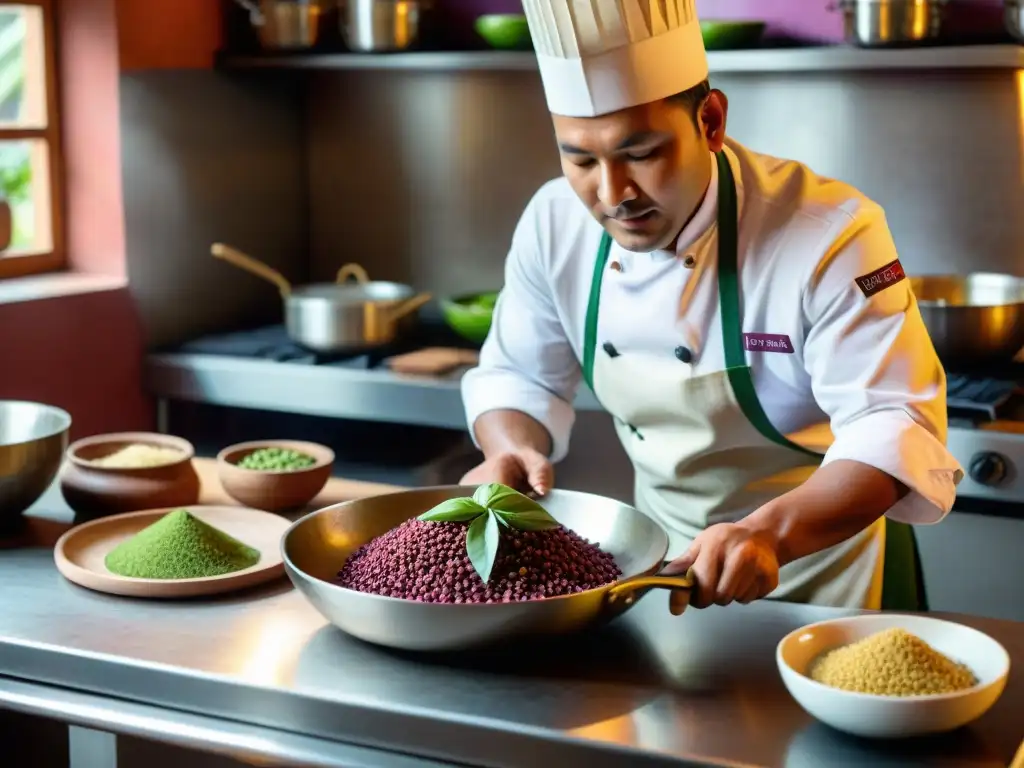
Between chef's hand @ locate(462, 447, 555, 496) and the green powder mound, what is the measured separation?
317mm

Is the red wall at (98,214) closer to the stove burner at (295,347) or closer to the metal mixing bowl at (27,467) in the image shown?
the stove burner at (295,347)

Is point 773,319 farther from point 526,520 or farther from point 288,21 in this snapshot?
point 288,21

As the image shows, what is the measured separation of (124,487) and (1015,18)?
6.56 feet

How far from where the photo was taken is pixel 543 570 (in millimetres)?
1489

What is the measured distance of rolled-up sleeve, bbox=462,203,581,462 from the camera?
2131 mm

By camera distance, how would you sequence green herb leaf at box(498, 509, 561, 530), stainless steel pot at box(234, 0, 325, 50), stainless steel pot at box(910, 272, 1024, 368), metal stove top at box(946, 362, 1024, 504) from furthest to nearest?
stainless steel pot at box(234, 0, 325, 50) < stainless steel pot at box(910, 272, 1024, 368) < metal stove top at box(946, 362, 1024, 504) < green herb leaf at box(498, 509, 561, 530)

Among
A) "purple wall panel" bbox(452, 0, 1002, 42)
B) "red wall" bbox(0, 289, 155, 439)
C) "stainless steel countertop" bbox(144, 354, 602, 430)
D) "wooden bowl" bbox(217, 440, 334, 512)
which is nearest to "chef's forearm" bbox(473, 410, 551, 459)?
"wooden bowl" bbox(217, 440, 334, 512)

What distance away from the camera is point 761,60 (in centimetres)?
295

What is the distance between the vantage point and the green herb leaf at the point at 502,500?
5.01 ft

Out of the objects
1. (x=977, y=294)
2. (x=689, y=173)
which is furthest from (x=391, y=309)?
(x=689, y=173)

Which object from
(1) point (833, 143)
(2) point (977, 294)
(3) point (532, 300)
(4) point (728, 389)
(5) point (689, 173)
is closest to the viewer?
(5) point (689, 173)

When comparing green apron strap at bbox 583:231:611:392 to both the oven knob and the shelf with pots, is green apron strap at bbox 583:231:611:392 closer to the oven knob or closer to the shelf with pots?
the oven knob

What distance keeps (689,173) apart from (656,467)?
60cm

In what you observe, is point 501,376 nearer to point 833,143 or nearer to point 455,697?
point 455,697
